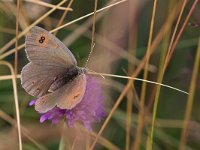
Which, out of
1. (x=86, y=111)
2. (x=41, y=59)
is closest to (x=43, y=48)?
(x=41, y=59)

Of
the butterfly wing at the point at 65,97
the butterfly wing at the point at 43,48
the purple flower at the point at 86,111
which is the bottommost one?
the purple flower at the point at 86,111

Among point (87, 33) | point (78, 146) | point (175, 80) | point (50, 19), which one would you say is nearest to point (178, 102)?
point (175, 80)

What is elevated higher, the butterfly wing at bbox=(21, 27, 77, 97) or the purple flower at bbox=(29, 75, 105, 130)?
the butterfly wing at bbox=(21, 27, 77, 97)

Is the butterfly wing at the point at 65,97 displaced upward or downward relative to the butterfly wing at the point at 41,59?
downward

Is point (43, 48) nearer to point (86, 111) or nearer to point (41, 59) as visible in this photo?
point (41, 59)

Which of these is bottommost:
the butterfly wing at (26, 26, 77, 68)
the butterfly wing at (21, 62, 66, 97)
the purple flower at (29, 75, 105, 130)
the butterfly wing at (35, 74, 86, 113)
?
the purple flower at (29, 75, 105, 130)
